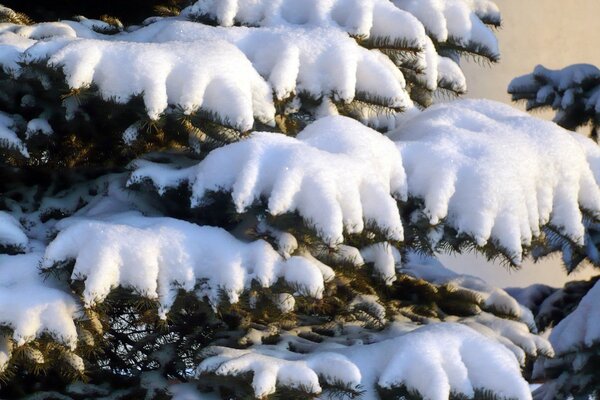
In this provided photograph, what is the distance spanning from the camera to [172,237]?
2.04 m

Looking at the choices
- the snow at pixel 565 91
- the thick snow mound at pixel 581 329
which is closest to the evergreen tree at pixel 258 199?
the thick snow mound at pixel 581 329

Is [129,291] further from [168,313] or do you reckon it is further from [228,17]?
[228,17]

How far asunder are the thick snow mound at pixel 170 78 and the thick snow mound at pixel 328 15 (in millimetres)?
360

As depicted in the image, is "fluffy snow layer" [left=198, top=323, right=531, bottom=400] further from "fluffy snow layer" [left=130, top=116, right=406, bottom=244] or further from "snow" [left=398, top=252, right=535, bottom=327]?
"snow" [left=398, top=252, right=535, bottom=327]

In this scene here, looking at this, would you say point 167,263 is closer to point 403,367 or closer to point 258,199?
point 258,199

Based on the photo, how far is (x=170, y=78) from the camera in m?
2.10

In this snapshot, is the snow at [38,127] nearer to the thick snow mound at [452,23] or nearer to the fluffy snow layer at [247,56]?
the fluffy snow layer at [247,56]

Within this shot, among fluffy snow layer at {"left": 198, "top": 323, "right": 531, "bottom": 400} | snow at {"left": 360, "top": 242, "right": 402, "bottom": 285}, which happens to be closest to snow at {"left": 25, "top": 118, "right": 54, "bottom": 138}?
fluffy snow layer at {"left": 198, "top": 323, "right": 531, "bottom": 400}

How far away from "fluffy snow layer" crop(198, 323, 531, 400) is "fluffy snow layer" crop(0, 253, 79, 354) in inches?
12.8

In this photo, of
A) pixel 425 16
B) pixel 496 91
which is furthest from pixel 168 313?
pixel 496 91

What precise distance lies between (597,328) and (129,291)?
208 cm

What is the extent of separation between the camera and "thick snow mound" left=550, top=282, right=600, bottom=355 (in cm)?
341

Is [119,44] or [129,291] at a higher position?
[119,44]

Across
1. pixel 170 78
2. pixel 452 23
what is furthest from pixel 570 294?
pixel 170 78
